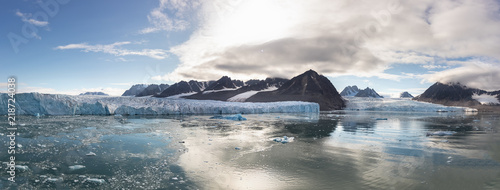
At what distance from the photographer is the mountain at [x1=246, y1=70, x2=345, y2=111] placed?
Result: 111 m

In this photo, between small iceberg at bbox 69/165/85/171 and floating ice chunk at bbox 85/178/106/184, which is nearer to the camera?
floating ice chunk at bbox 85/178/106/184

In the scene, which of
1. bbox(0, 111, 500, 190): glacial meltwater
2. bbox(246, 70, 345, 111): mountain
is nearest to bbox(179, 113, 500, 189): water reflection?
bbox(0, 111, 500, 190): glacial meltwater

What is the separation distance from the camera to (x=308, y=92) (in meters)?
122

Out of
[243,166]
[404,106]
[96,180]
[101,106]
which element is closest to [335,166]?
[243,166]

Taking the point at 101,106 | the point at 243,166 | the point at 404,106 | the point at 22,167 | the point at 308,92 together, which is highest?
the point at 308,92

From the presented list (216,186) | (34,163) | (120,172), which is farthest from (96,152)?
(216,186)

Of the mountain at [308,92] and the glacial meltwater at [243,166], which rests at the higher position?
the mountain at [308,92]

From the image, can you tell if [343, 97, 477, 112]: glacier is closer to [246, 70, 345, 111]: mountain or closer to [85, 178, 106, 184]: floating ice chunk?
[246, 70, 345, 111]: mountain

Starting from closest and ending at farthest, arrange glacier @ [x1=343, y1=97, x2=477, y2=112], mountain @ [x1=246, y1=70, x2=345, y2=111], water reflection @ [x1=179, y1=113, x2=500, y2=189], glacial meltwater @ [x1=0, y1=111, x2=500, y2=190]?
glacial meltwater @ [x1=0, y1=111, x2=500, y2=190]
water reflection @ [x1=179, y1=113, x2=500, y2=189]
glacier @ [x1=343, y1=97, x2=477, y2=112]
mountain @ [x1=246, y1=70, x2=345, y2=111]

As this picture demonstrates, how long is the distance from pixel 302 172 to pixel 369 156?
385 centimetres

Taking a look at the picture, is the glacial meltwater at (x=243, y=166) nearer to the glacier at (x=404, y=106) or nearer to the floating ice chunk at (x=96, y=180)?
the floating ice chunk at (x=96, y=180)

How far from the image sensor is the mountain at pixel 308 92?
111m

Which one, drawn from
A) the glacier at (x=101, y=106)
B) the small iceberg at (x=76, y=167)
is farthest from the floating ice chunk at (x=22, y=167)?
the glacier at (x=101, y=106)

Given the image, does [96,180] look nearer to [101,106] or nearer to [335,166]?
[335,166]
